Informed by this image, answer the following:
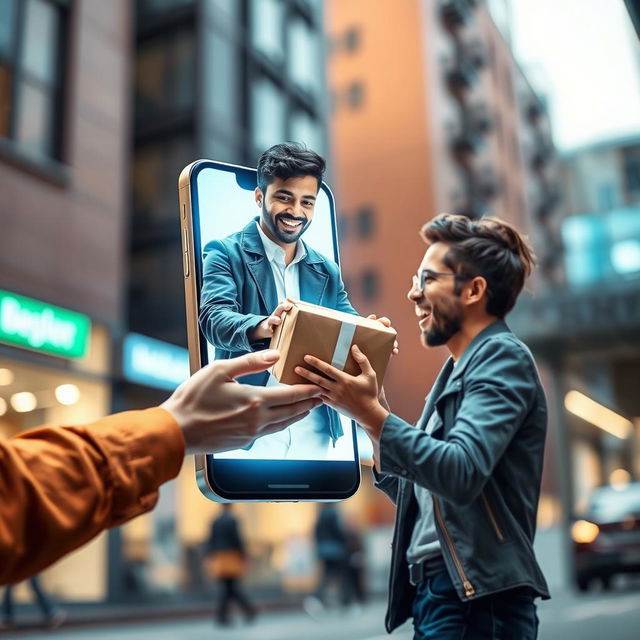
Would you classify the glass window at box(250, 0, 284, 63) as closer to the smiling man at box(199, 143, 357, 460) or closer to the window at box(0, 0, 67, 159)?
the window at box(0, 0, 67, 159)

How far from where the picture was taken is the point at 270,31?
17062 millimetres

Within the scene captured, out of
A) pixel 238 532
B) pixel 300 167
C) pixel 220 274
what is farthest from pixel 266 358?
pixel 238 532

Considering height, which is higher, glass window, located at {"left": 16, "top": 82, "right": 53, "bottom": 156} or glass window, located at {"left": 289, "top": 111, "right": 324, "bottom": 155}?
glass window, located at {"left": 289, "top": 111, "right": 324, "bottom": 155}

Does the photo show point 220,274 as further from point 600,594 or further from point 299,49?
point 299,49

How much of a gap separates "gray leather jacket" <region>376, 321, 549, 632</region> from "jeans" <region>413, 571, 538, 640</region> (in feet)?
0.16

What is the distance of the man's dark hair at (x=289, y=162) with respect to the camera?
1.92 metres

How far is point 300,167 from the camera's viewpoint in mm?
1922

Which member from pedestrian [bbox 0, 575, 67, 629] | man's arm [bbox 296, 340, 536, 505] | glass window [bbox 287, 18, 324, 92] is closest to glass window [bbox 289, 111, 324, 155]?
glass window [bbox 287, 18, 324, 92]

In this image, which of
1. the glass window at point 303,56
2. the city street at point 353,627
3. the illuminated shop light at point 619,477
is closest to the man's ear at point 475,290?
the city street at point 353,627

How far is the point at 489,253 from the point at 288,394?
60 centimetres

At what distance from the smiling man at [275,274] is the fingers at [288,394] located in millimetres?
180

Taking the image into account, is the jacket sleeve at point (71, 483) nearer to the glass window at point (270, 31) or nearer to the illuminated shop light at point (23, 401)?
the illuminated shop light at point (23, 401)

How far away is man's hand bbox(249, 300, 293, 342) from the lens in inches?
65.6

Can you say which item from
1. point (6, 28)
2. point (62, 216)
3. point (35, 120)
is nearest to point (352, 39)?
point (35, 120)
